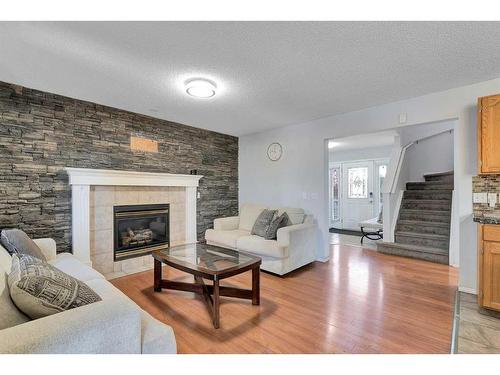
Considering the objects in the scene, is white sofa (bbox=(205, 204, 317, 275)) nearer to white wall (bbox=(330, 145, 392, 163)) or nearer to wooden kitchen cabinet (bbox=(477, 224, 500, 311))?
wooden kitchen cabinet (bbox=(477, 224, 500, 311))

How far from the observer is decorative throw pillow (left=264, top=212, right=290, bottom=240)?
3445 mm

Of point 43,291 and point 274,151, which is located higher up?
point 274,151

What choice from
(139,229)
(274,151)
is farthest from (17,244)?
(274,151)

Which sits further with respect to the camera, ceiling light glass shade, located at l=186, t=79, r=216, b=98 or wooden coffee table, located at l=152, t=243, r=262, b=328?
ceiling light glass shade, located at l=186, t=79, r=216, b=98

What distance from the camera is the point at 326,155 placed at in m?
3.98

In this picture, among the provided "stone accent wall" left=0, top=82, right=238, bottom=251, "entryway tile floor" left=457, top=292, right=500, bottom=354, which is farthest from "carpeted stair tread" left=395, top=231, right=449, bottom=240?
"stone accent wall" left=0, top=82, right=238, bottom=251

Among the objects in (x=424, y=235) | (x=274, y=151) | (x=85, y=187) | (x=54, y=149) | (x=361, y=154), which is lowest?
(x=424, y=235)

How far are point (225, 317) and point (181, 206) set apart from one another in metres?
2.33

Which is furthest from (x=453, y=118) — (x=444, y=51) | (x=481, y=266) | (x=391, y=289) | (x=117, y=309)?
(x=117, y=309)

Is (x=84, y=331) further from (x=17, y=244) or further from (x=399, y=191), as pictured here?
(x=399, y=191)

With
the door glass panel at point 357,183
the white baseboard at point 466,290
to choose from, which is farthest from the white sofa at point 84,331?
the door glass panel at point 357,183

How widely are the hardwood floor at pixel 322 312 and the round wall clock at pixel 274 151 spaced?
6.70 feet

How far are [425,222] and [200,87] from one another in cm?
454

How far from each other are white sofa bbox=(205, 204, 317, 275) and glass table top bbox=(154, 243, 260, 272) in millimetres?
685
